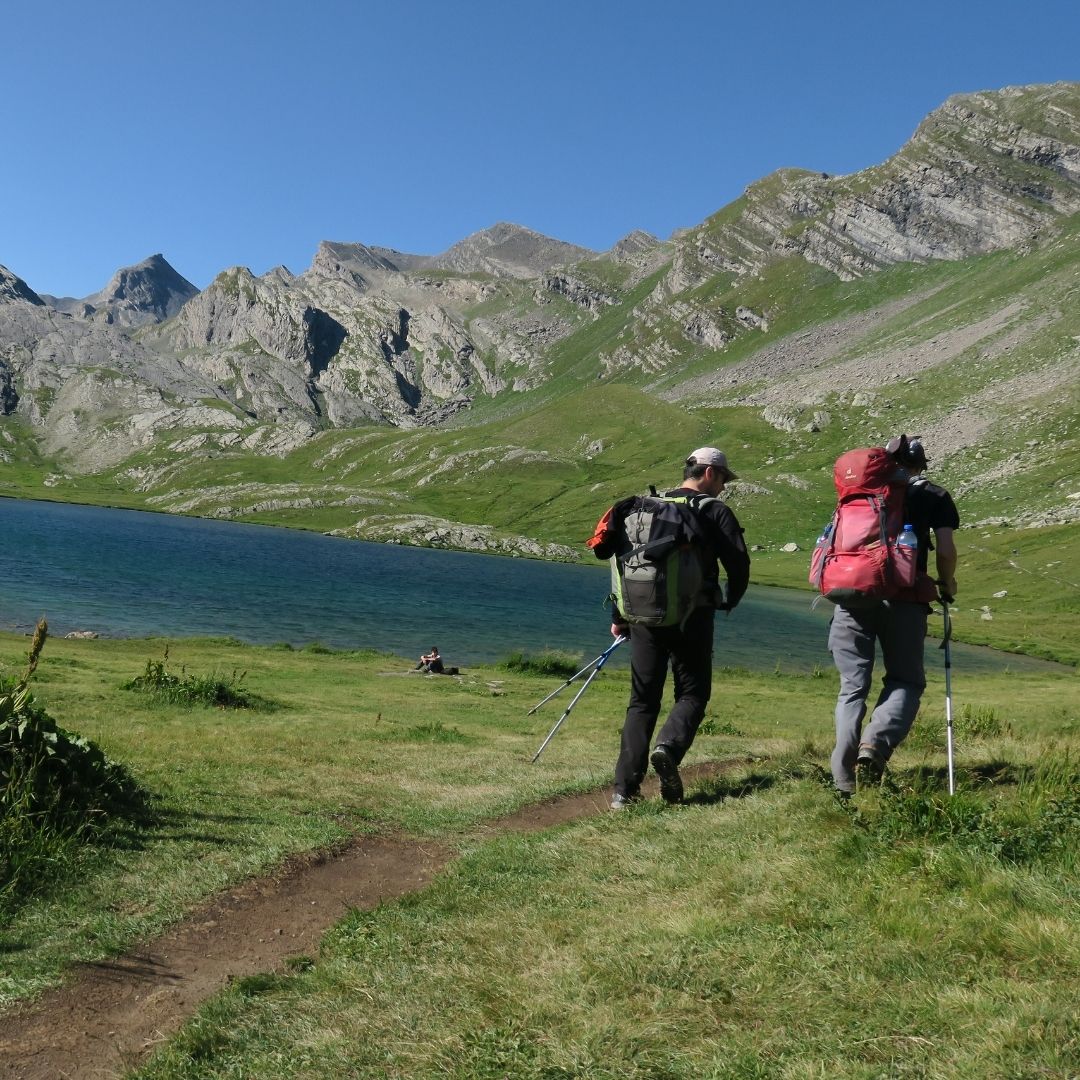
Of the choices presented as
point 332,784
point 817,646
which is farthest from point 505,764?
point 817,646

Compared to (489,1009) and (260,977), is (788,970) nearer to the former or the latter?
(489,1009)

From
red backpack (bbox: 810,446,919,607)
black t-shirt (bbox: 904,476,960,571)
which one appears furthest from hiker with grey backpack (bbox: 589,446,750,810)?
black t-shirt (bbox: 904,476,960,571)

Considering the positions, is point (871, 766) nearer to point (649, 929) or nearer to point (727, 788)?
point (727, 788)

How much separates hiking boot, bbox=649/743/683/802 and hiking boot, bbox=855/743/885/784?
6.72 ft

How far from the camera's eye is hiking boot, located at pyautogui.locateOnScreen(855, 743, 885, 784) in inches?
331

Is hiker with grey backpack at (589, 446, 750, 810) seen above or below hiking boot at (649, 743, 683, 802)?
above

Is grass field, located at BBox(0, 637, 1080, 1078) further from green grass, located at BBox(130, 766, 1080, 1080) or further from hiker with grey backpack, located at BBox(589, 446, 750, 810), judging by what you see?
hiker with grey backpack, located at BBox(589, 446, 750, 810)

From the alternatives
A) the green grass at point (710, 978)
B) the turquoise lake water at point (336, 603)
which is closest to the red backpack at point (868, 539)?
the green grass at point (710, 978)

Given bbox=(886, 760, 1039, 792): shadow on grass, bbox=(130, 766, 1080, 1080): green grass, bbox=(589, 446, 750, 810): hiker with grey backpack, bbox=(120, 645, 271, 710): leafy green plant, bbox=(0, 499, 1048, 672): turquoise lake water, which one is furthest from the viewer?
bbox=(0, 499, 1048, 672): turquoise lake water

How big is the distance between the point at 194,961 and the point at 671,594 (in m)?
5.89

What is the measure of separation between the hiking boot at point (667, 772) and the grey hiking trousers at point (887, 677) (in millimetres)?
1821

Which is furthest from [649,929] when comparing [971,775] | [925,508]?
[971,775]

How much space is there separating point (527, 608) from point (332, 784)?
73.7 m

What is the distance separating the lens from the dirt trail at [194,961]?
16.2 ft
